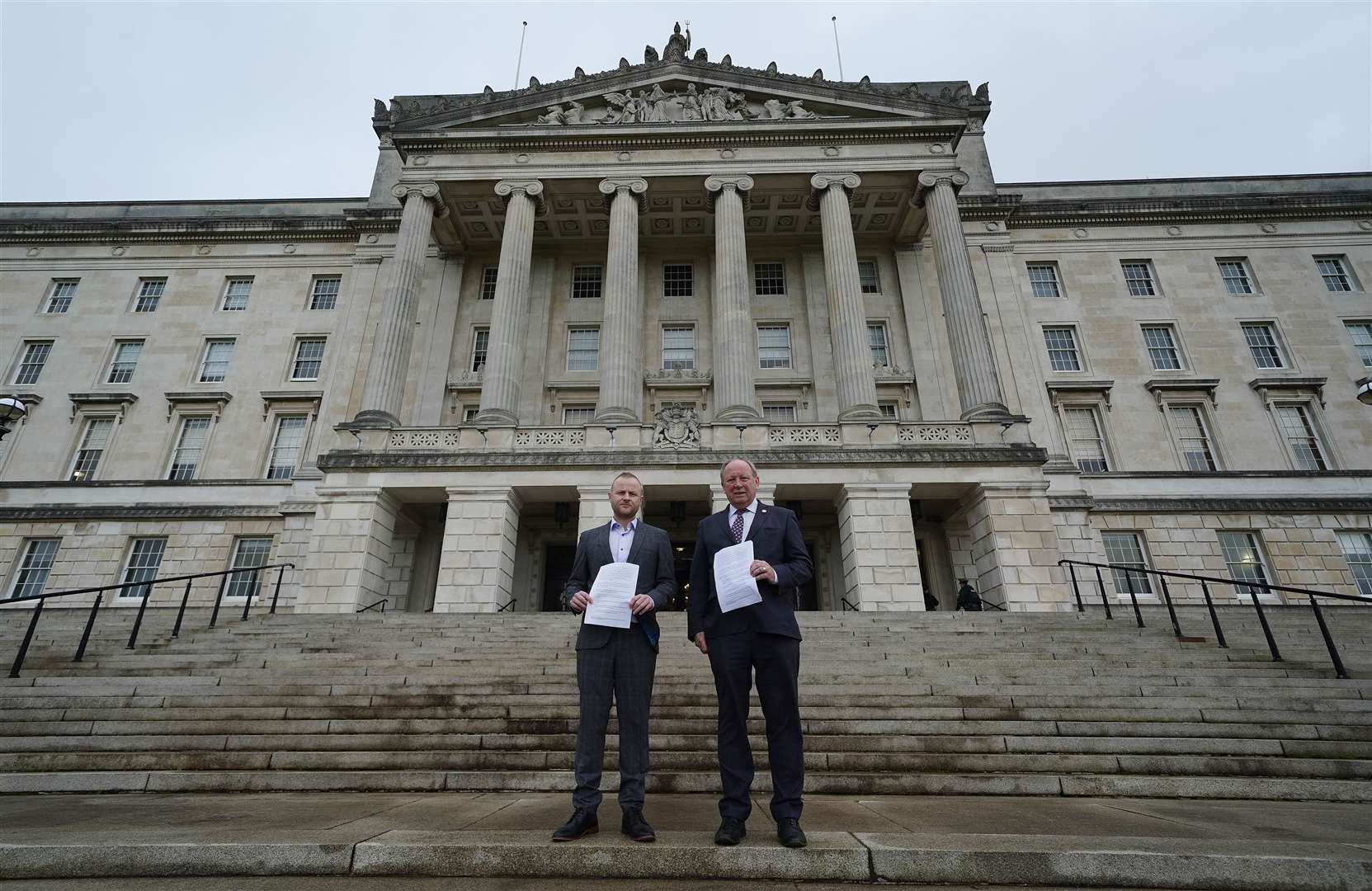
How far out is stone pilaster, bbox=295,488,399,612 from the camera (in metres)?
16.2

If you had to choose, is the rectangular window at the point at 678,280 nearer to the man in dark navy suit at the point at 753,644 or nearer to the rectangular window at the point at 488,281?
the rectangular window at the point at 488,281

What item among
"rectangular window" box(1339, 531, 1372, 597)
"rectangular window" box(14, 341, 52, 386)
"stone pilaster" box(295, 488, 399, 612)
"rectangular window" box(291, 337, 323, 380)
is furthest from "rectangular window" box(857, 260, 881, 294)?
"rectangular window" box(14, 341, 52, 386)

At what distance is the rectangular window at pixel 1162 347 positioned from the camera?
23.5m

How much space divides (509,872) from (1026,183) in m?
32.5

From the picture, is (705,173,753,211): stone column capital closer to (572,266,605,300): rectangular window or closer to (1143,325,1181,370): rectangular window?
(572,266,605,300): rectangular window

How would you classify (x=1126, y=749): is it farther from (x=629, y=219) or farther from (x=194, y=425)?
(x=194, y=425)

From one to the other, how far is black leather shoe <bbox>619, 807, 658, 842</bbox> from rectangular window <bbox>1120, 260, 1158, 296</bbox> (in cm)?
2901

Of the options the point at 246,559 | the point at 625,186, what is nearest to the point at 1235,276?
the point at 625,186

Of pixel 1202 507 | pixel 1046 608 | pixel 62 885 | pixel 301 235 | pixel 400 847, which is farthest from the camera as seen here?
pixel 301 235

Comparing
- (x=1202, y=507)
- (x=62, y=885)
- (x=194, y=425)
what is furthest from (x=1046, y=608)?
(x=194, y=425)

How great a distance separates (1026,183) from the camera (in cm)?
2772

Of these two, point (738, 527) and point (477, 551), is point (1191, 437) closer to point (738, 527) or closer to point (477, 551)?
point (477, 551)

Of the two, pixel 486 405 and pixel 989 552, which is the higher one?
pixel 486 405

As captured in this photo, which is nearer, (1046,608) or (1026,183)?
(1046,608)
